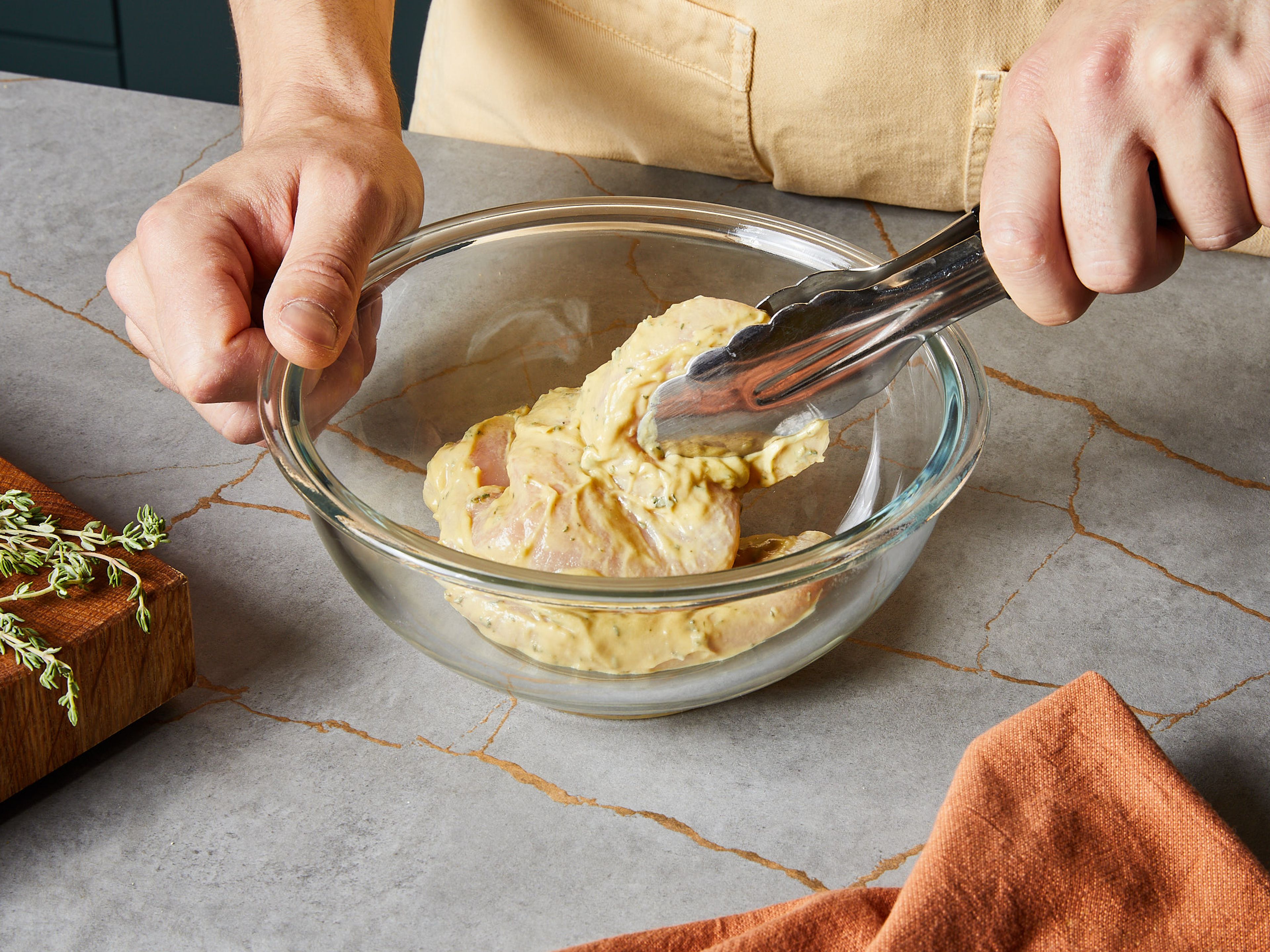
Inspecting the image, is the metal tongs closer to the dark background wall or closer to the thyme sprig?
the thyme sprig

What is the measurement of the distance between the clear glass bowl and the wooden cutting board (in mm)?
130

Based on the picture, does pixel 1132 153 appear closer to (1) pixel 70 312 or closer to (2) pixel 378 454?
(2) pixel 378 454

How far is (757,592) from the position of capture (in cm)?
63

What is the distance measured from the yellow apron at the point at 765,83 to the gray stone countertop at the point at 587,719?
0.28 meters

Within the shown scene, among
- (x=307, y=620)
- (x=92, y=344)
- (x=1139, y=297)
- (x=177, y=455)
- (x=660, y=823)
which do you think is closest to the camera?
(x=660, y=823)

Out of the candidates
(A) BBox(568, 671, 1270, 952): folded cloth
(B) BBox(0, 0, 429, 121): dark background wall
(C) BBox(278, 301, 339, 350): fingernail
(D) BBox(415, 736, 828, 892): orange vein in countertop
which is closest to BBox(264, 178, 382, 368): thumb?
(C) BBox(278, 301, 339, 350): fingernail

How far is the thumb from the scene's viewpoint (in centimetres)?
78

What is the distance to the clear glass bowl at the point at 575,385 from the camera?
67cm

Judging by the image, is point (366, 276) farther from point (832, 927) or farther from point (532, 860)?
point (832, 927)

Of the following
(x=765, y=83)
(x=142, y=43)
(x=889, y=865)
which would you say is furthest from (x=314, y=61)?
(x=142, y=43)

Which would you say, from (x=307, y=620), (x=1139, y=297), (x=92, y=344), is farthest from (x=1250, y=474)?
(x=92, y=344)

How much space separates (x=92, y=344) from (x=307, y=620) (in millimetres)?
498

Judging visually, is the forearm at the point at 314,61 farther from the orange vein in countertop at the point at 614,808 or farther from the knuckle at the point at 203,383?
the orange vein in countertop at the point at 614,808

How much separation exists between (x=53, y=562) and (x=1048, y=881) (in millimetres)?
700
